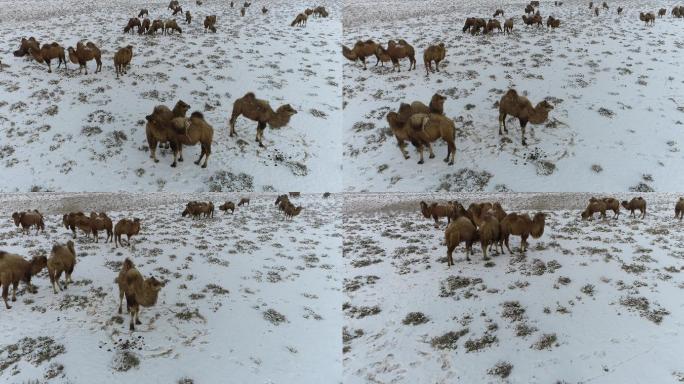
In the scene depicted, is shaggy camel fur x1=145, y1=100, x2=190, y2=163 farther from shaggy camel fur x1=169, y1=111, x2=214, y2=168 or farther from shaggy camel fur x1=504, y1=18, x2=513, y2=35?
shaggy camel fur x1=504, y1=18, x2=513, y2=35

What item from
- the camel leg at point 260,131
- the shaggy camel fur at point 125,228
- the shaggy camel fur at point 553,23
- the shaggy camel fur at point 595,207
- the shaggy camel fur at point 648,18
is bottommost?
the shaggy camel fur at point 595,207

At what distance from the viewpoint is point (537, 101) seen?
13.1 meters

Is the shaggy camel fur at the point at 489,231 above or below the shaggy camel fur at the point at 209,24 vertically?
below

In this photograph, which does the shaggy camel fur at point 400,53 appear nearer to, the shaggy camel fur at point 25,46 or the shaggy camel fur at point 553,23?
the shaggy camel fur at point 553,23

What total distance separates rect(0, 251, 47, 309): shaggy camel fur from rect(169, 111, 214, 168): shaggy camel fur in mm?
3470

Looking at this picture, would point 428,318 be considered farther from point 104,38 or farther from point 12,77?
point 104,38

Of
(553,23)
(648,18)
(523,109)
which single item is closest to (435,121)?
(523,109)

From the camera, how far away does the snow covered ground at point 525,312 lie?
605 centimetres

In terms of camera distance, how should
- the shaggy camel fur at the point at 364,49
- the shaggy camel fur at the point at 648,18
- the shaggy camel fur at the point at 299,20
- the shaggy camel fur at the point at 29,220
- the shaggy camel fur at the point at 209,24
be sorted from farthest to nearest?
the shaggy camel fur at the point at 299,20 → the shaggy camel fur at the point at 648,18 → the shaggy camel fur at the point at 209,24 → the shaggy camel fur at the point at 364,49 → the shaggy camel fur at the point at 29,220

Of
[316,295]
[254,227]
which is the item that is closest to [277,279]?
[316,295]

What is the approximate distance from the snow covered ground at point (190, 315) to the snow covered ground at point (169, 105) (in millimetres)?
1765

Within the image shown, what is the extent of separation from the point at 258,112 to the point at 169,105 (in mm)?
3655

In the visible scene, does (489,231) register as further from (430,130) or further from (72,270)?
(72,270)

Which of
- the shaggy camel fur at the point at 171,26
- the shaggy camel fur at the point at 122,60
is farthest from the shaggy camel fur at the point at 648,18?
the shaggy camel fur at the point at 122,60
